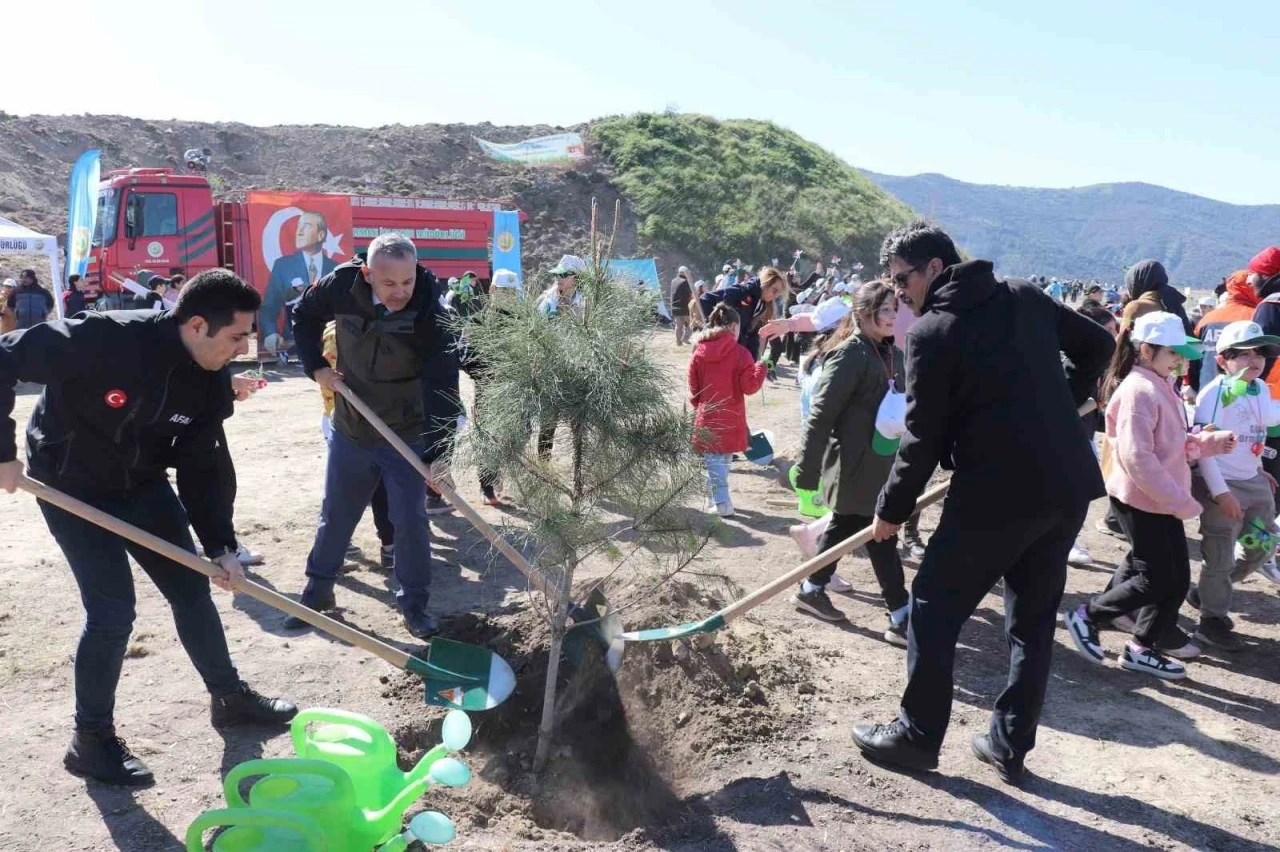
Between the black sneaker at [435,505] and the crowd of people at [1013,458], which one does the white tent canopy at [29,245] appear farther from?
the crowd of people at [1013,458]

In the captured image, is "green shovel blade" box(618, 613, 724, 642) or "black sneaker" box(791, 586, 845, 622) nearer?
"green shovel blade" box(618, 613, 724, 642)

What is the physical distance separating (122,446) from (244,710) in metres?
1.16

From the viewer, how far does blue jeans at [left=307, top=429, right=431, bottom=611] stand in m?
4.54

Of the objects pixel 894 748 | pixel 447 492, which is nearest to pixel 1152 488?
pixel 894 748

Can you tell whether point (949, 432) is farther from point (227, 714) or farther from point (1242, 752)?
point (227, 714)

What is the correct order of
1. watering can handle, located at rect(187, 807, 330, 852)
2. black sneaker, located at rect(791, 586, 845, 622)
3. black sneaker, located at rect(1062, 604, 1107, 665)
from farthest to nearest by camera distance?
1. black sneaker, located at rect(791, 586, 845, 622)
2. black sneaker, located at rect(1062, 604, 1107, 665)
3. watering can handle, located at rect(187, 807, 330, 852)

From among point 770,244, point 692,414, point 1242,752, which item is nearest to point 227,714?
point 692,414

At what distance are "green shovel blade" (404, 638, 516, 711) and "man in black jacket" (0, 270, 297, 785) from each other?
815 millimetres

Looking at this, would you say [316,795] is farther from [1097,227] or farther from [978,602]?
[1097,227]

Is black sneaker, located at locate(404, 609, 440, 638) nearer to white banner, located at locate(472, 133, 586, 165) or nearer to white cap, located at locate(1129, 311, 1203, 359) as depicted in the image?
white cap, located at locate(1129, 311, 1203, 359)

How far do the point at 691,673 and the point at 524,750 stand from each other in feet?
2.52

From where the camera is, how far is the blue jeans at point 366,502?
179 inches

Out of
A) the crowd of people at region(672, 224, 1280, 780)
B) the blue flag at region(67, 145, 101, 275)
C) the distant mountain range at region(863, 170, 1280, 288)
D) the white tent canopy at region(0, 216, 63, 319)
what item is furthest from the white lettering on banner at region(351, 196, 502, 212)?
the distant mountain range at region(863, 170, 1280, 288)

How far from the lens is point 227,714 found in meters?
3.68
